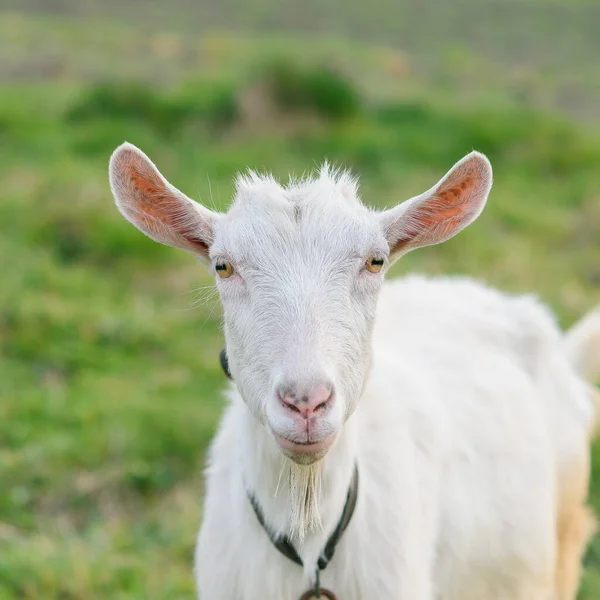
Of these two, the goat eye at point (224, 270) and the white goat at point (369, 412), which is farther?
the goat eye at point (224, 270)

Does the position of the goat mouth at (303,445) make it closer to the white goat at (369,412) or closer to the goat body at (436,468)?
the white goat at (369,412)

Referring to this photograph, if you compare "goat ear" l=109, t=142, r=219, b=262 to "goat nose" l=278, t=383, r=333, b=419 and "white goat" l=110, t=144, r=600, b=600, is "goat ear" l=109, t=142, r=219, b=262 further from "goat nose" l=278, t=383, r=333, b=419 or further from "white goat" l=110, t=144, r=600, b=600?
"goat nose" l=278, t=383, r=333, b=419

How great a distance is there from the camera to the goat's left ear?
283 centimetres

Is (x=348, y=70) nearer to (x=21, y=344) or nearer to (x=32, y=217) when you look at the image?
(x=32, y=217)

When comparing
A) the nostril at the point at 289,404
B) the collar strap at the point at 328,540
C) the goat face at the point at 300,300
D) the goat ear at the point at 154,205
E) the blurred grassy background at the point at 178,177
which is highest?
the blurred grassy background at the point at 178,177

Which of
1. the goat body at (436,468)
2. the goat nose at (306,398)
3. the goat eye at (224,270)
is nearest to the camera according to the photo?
the goat nose at (306,398)

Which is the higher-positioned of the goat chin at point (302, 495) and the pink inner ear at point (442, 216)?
the pink inner ear at point (442, 216)

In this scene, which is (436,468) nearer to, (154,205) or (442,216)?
(442,216)

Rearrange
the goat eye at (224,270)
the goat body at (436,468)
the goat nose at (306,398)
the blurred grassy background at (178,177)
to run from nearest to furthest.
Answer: the goat nose at (306,398)
the goat eye at (224,270)
the goat body at (436,468)
the blurred grassy background at (178,177)

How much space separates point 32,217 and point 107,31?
9426 mm

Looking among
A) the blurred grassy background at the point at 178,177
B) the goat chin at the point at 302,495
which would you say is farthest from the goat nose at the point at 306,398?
the blurred grassy background at the point at 178,177

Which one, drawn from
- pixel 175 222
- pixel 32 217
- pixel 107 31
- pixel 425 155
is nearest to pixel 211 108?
pixel 425 155

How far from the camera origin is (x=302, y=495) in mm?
2793

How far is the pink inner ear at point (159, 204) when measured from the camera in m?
2.81
